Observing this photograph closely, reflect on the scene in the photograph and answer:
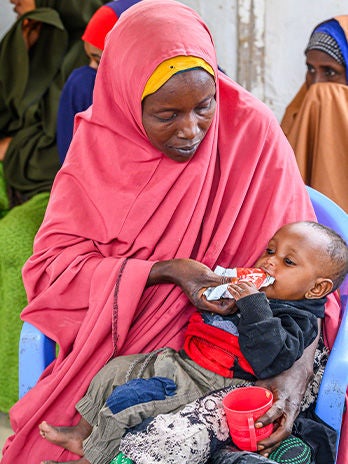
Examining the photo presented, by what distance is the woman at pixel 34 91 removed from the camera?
4.04 metres

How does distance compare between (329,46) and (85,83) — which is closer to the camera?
(329,46)

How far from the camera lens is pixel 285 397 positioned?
6.36 ft

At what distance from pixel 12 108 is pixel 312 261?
105 inches

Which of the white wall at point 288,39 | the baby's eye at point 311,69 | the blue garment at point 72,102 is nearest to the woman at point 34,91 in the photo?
the blue garment at point 72,102

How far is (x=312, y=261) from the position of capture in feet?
6.79

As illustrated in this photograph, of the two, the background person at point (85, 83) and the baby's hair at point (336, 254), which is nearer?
the baby's hair at point (336, 254)

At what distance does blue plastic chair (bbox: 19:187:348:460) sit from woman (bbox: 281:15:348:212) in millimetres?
862

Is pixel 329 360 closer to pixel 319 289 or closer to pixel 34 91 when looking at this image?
pixel 319 289

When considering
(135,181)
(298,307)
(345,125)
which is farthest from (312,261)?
(345,125)

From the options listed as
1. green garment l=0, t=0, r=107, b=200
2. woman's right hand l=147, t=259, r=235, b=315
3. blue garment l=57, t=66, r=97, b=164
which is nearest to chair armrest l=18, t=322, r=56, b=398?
woman's right hand l=147, t=259, r=235, b=315

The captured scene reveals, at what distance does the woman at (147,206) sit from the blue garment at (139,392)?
230mm

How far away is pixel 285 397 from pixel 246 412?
8.3 inches

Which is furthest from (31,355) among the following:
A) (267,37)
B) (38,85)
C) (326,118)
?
(267,37)

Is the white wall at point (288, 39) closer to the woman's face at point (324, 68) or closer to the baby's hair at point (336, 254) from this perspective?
the woman's face at point (324, 68)
